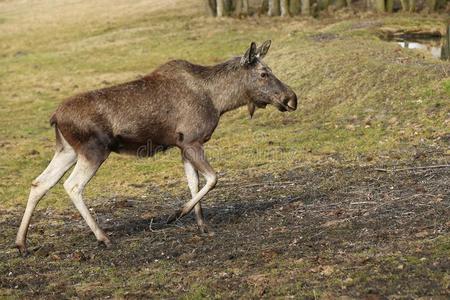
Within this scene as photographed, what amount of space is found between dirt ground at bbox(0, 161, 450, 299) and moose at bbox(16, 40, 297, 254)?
557mm

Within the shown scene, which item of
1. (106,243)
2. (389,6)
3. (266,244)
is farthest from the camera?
(389,6)

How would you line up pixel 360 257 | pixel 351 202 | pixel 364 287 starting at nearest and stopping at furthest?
1. pixel 364 287
2. pixel 360 257
3. pixel 351 202

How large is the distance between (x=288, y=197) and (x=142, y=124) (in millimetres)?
2408

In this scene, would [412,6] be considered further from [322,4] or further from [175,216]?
[175,216]

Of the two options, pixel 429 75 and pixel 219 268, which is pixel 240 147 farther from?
pixel 219 268

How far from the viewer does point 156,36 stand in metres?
33.8

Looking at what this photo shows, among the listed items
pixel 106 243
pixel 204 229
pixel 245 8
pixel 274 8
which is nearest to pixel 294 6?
pixel 274 8

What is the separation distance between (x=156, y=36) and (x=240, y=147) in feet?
61.9

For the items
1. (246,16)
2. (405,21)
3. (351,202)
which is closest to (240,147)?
(351,202)

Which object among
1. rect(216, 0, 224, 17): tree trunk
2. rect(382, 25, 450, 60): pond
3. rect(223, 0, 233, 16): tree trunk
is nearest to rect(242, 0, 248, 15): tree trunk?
rect(223, 0, 233, 16): tree trunk

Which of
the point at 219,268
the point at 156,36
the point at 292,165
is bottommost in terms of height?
the point at 156,36

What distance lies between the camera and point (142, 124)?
33.1 feet

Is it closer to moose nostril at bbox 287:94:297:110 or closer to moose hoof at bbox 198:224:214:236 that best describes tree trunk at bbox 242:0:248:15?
moose nostril at bbox 287:94:297:110

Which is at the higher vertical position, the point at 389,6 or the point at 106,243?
the point at 106,243
